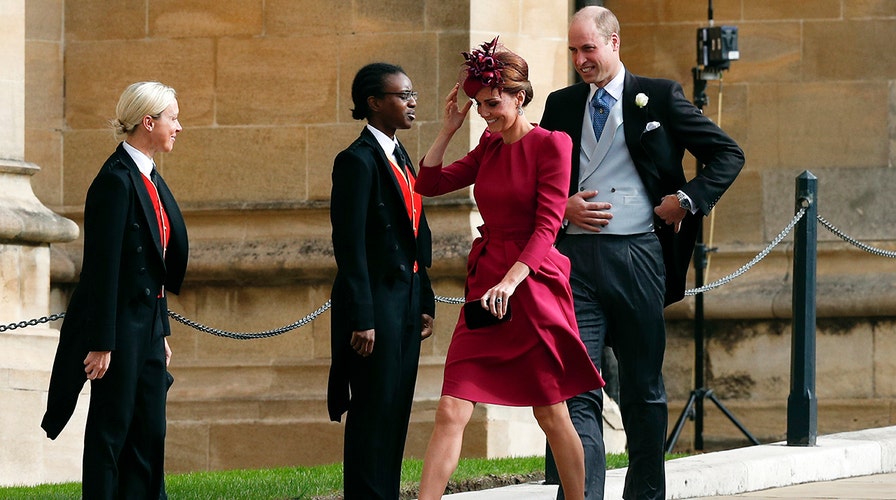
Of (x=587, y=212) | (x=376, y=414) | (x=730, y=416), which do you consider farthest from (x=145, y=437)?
(x=730, y=416)

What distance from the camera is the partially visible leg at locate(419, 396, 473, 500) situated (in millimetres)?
5738

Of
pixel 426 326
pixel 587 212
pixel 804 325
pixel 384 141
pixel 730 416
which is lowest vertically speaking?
pixel 730 416

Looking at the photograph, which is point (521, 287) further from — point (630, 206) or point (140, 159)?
point (140, 159)

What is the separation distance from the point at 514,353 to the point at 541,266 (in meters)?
0.28

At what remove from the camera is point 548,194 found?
5.93m

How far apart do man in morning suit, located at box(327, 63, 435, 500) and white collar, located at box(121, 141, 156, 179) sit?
59 cm

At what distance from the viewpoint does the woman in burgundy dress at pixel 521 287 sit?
5906mm

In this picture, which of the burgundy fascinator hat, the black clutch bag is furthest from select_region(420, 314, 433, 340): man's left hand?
the burgundy fascinator hat

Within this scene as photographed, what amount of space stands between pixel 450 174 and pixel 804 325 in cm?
326

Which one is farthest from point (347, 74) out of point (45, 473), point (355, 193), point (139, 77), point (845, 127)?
point (355, 193)

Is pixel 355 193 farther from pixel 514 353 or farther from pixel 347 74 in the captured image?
pixel 347 74

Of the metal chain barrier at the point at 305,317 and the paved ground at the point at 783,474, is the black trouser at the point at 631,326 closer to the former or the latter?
the paved ground at the point at 783,474

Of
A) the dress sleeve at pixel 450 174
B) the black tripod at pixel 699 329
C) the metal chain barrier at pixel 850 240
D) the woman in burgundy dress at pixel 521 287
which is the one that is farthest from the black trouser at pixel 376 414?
the black tripod at pixel 699 329

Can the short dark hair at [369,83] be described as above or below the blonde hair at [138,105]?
above
